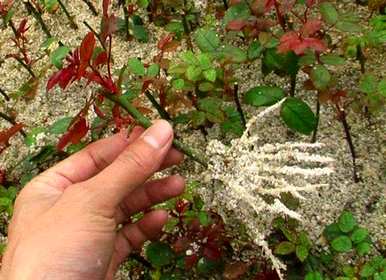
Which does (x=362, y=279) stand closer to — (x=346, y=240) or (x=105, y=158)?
(x=346, y=240)

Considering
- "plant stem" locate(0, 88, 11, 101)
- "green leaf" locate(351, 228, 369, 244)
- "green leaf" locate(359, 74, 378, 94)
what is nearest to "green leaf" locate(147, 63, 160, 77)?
"green leaf" locate(359, 74, 378, 94)

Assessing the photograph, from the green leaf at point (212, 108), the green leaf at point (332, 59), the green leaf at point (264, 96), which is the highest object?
the green leaf at point (332, 59)

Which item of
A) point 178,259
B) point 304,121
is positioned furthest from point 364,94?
point 178,259

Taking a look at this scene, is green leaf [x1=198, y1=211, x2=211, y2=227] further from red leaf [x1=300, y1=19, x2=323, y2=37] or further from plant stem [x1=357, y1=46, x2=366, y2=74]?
plant stem [x1=357, y1=46, x2=366, y2=74]

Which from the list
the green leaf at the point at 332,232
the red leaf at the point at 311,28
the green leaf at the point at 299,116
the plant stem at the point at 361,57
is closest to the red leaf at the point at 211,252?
the green leaf at the point at 332,232

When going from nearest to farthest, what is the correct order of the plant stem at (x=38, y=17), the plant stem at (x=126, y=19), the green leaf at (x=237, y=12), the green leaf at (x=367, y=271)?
the green leaf at (x=367, y=271) → the green leaf at (x=237, y=12) → the plant stem at (x=126, y=19) → the plant stem at (x=38, y=17)

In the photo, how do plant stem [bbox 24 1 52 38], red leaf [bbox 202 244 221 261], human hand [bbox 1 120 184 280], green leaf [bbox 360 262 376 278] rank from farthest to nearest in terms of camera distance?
plant stem [bbox 24 1 52 38], red leaf [bbox 202 244 221 261], green leaf [bbox 360 262 376 278], human hand [bbox 1 120 184 280]

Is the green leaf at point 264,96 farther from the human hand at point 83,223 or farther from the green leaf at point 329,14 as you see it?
the human hand at point 83,223
